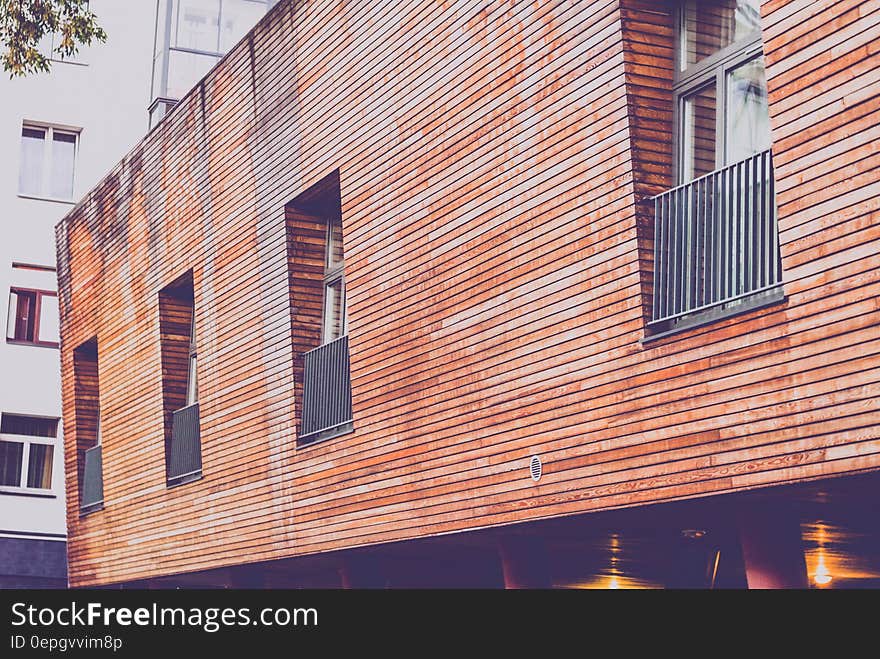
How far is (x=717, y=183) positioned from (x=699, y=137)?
2.17 feet

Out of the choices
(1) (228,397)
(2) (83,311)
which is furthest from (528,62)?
(2) (83,311)

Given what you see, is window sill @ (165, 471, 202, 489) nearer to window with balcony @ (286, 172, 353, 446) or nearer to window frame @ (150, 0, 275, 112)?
window with balcony @ (286, 172, 353, 446)

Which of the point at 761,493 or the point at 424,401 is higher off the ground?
the point at 424,401

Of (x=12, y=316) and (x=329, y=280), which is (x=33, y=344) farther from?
(x=329, y=280)

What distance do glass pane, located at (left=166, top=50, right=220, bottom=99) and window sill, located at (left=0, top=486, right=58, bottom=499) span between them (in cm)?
847

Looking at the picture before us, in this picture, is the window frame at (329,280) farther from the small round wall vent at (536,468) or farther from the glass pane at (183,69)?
the glass pane at (183,69)

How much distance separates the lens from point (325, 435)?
13.3 metres

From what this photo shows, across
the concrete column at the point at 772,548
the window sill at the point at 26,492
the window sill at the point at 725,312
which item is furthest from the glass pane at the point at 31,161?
the concrete column at the point at 772,548

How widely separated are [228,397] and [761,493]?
8342 mm

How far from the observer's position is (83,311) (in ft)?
65.0

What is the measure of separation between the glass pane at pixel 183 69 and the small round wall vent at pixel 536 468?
15.3m

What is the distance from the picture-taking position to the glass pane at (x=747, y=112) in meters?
8.71

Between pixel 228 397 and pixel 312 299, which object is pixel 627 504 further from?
pixel 228 397

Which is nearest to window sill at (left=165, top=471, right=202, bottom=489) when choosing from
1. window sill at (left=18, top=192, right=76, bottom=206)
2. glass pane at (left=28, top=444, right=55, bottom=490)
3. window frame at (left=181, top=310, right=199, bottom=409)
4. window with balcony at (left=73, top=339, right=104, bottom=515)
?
window frame at (left=181, top=310, right=199, bottom=409)
